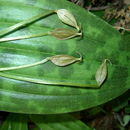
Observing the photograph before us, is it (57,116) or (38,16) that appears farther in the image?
(57,116)

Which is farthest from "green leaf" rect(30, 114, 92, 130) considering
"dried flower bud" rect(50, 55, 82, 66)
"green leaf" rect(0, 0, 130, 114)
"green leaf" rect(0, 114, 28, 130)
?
"dried flower bud" rect(50, 55, 82, 66)

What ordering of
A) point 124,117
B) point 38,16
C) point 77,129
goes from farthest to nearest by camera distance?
point 124,117 → point 77,129 → point 38,16

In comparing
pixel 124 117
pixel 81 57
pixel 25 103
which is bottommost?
pixel 124 117

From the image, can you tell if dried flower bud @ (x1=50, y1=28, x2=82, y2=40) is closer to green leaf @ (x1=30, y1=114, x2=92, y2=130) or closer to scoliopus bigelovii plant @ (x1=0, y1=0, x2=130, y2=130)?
scoliopus bigelovii plant @ (x1=0, y1=0, x2=130, y2=130)

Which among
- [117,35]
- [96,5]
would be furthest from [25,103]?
[96,5]

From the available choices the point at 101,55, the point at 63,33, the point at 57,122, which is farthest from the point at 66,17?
the point at 57,122

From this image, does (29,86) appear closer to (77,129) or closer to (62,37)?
(62,37)

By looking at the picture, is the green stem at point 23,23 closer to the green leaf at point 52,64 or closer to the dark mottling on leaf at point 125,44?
the green leaf at point 52,64
